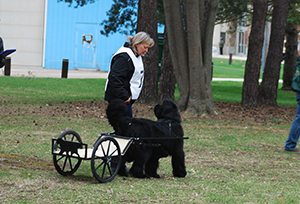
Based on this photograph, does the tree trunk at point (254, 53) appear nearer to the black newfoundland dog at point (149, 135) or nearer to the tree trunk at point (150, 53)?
the tree trunk at point (150, 53)

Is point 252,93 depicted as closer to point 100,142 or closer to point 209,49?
point 209,49

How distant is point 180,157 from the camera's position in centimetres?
605

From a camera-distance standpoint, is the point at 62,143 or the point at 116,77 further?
the point at 116,77

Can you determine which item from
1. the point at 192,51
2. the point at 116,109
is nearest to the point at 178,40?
the point at 192,51

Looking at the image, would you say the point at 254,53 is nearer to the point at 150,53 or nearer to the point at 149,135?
the point at 150,53

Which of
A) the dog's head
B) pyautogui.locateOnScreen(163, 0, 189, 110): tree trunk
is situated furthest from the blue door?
the dog's head

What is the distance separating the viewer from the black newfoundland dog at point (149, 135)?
225 inches

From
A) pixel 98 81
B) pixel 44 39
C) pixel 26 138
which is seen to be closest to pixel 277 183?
pixel 26 138

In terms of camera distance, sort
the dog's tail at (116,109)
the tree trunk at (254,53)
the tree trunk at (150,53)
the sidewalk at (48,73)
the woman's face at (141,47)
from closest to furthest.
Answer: the dog's tail at (116,109) → the woman's face at (141,47) → the tree trunk at (150,53) → the tree trunk at (254,53) → the sidewalk at (48,73)

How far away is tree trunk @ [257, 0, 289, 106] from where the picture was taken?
56.4 feet

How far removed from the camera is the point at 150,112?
13.1 m

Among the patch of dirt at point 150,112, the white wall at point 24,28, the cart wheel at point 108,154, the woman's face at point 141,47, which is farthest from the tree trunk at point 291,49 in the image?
the cart wheel at point 108,154

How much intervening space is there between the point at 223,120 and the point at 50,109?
4581mm

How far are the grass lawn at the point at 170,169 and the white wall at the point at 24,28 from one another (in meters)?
21.1
